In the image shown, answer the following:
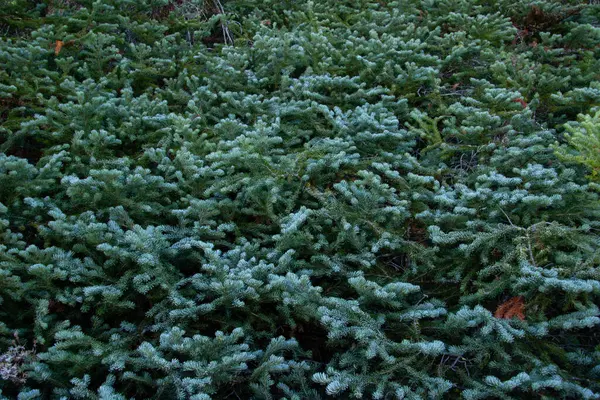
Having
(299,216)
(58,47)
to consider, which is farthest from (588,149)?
(58,47)

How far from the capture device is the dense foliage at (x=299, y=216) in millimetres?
2545

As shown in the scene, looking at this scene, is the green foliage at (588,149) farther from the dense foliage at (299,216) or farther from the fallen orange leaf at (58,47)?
the fallen orange leaf at (58,47)

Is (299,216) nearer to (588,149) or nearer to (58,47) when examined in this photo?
(588,149)

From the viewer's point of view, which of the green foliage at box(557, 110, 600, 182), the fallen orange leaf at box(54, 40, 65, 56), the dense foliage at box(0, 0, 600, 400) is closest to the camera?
the dense foliage at box(0, 0, 600, 400)

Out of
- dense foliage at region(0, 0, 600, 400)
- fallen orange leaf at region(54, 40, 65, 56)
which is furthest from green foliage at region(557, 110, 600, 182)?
fallen orange leaf at region(54, 40, 65, 56)

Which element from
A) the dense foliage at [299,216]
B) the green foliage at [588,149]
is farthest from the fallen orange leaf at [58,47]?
the green foliage at [588,149]

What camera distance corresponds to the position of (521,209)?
10.1 ft

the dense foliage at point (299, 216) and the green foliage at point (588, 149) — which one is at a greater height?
the green foliage at point (588, 149)

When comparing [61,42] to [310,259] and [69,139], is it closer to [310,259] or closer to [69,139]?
[69,139]

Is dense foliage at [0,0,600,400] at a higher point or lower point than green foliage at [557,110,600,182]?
lower

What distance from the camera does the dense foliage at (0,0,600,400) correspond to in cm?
254

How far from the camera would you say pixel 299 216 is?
10.2ft

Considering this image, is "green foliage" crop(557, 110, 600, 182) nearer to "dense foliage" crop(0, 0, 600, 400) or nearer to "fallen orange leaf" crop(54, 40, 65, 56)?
"dense foliage" crop(0, 0, 600, 400)

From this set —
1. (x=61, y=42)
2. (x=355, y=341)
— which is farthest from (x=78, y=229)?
(x=61, y=42)
